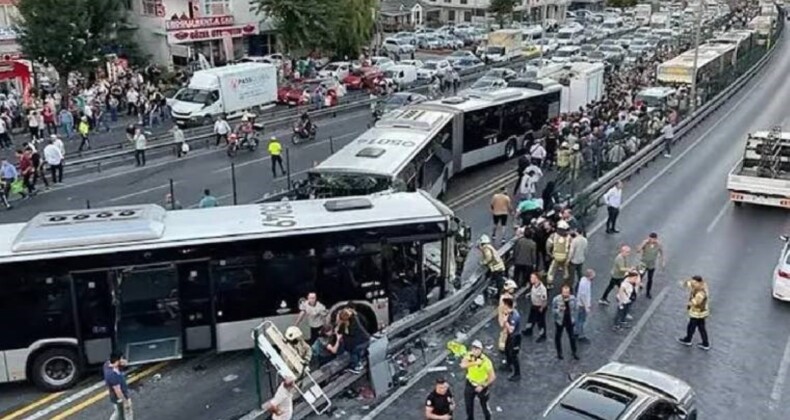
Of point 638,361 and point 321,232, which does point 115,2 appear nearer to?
point 321,232

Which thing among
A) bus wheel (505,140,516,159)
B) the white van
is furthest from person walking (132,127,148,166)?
the white van

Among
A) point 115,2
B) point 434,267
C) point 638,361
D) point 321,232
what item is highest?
point 115,2

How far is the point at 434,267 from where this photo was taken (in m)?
18.2

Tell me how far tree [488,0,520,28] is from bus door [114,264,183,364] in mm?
74196

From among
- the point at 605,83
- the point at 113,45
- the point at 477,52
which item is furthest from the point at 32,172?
the point at 477,52

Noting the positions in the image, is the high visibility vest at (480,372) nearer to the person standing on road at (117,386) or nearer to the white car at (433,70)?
the person standing on road at (117,386)

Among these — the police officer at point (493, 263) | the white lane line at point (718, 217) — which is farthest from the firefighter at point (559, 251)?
the white lane line at point (718, 217)

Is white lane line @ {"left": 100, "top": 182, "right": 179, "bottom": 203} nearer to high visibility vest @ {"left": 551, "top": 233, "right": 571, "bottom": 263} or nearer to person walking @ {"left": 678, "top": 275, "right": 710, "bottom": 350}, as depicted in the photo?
high visibility vest @ {"left": 551, "top": 233, "right": 571, "bottom": 263}

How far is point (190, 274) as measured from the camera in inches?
628

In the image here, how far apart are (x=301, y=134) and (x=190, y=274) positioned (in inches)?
864

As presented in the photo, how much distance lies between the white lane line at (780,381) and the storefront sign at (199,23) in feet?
150

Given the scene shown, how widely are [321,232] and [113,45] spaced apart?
131 feet

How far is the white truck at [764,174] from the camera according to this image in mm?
26531

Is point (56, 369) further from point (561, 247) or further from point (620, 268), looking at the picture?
point (620, 268)
